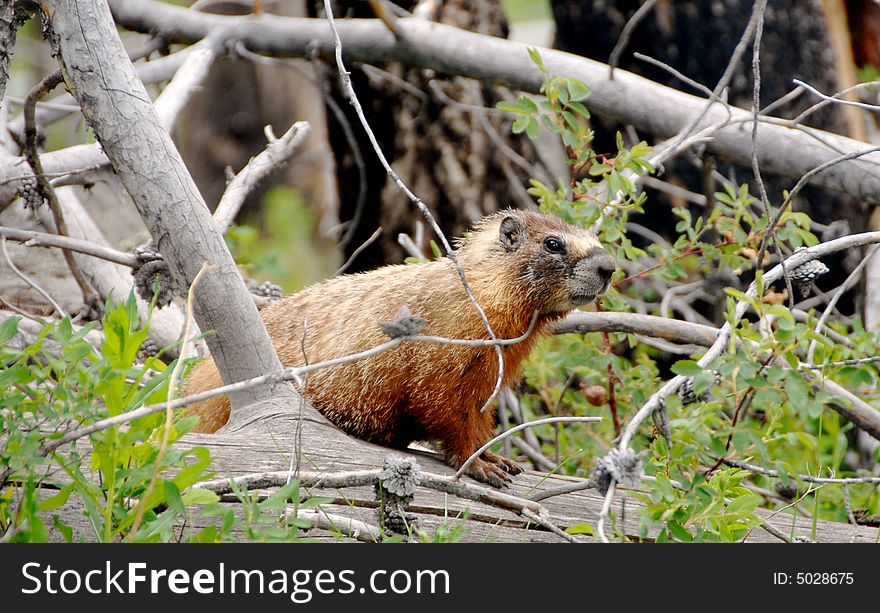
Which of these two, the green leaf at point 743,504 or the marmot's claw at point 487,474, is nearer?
the green leaf at point 743,504

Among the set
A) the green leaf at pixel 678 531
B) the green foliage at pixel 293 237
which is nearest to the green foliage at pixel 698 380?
the green leaf at pixel 678 531

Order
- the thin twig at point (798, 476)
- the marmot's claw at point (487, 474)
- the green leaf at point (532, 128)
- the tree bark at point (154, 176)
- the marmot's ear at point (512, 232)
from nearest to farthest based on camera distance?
the thin twig at point (798, 476), the tree bark at point (154, 176), the marmot's claw at point (487, 474), the marmot's ear at point (512, 232), the green leaf at point (532, 128)

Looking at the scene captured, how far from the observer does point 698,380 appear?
8.47 ft

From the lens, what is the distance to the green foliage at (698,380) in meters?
2.64

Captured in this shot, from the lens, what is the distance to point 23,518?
238 centimetres

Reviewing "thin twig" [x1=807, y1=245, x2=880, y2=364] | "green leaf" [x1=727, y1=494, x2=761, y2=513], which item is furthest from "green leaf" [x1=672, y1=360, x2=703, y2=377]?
"thin twig" [x1=807, y1=245, x2=880, y2=364]

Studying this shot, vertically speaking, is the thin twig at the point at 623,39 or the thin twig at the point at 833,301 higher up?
the thin twig at the point at 623,39

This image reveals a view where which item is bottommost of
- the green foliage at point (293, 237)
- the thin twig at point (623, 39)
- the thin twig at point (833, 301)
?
the thin twig at point (833, 301)

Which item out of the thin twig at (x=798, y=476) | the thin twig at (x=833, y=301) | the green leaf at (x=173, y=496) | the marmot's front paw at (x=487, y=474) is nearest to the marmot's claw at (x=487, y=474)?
the marmot's front paw at (x=487, y=474)

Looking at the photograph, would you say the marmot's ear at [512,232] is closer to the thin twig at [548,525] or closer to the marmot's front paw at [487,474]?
the marmot's front paw at [487,474]

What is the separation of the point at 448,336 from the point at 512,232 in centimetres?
53

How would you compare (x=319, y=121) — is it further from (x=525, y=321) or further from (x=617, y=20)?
(x=525, y=321)

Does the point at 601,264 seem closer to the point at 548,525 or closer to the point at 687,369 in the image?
the point at 687,369

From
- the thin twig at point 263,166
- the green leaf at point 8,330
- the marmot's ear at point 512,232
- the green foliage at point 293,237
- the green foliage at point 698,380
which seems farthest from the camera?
the green foliage at point 293,237
